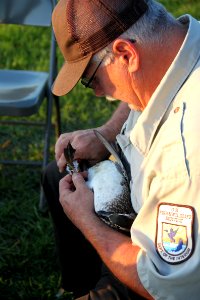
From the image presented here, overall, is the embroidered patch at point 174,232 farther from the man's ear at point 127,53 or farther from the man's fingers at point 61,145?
the man's fingers at point 61,145

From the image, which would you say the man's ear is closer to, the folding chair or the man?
the man

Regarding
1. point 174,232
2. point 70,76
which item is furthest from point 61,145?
point 174,232

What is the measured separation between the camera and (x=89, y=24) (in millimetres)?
1785

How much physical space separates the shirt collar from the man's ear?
101 millimetres

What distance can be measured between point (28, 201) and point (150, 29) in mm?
2003

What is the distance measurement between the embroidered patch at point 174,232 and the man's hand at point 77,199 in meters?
0.41

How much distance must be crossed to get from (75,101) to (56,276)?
2044 millimetres

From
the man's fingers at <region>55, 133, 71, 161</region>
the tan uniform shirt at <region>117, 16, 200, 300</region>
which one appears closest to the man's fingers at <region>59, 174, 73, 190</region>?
the man's fingers at <region>55, 133, 71, 161</region>

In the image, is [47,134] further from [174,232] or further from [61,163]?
[174,232]

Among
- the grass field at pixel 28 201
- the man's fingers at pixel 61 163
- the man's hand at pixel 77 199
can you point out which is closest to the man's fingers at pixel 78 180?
the man's hand at pixel 77 199

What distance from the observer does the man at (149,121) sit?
1.58 metres

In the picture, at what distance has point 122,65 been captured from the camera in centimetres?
176

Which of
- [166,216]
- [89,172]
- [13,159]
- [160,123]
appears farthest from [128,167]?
[13,159]

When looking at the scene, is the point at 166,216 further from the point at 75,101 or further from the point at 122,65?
the point at 75,101
